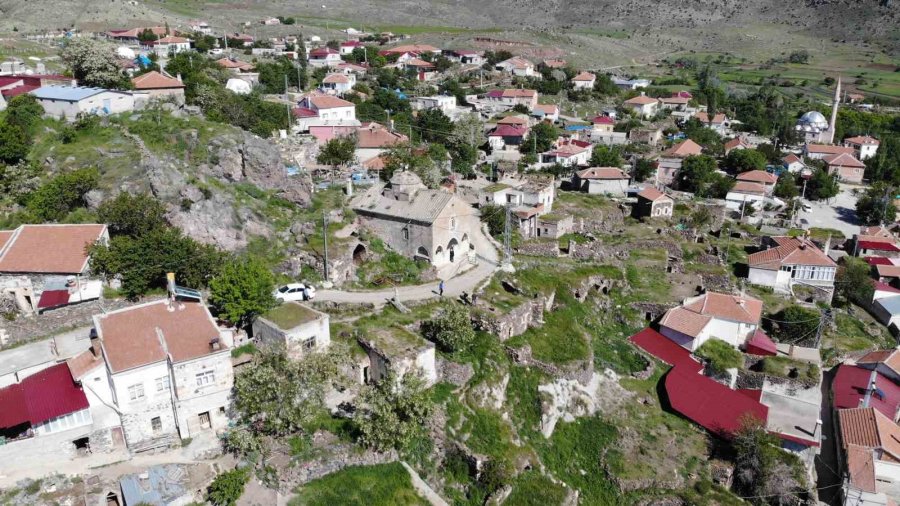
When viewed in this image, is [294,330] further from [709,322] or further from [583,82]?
[583,82]

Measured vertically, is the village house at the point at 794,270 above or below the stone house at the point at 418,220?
below

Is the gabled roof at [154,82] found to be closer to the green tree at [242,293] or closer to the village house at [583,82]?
the green tree at [242,293]

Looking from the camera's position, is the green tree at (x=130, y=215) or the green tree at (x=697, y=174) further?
the green tree at (x=697, y=174)

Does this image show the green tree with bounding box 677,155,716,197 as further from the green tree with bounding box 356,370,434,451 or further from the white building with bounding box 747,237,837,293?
the green tree with bounding box 356,370,434,451

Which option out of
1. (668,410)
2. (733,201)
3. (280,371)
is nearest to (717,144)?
(733,201)

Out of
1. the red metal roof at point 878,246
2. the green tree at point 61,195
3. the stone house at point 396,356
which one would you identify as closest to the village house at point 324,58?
the green tree at point 61,195

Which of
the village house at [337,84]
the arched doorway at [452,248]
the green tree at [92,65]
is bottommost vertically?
the arched doorway at [452,248]

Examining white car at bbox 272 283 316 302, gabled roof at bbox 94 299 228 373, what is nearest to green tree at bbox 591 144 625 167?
white car at bbox 272 283 316 302
